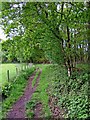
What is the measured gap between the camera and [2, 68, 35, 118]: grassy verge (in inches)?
91.8

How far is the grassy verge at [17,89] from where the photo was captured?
2332 millimetres

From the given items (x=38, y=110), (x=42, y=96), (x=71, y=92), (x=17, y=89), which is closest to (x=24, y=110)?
(x=38, y=110)

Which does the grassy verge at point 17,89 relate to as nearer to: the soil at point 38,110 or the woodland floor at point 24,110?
the woodland floor at point 24,110

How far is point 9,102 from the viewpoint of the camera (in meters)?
2.41

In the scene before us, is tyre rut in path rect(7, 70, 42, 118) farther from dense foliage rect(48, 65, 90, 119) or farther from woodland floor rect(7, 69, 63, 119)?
dense foliage rect(48, 65, 90, 119)

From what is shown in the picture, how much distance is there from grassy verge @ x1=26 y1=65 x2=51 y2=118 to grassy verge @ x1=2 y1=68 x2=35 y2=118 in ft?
0.64

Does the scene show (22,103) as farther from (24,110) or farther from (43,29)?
(43,29)

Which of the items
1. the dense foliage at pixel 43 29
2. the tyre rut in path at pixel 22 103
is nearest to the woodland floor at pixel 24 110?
the tyre rut in path at pixel 22 103

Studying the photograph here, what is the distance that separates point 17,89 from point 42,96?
48cm

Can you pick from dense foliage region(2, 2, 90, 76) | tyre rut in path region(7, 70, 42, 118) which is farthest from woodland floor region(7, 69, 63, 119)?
dense foliage region(2, 2, 90, 76)

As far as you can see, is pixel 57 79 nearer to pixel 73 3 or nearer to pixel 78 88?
pixel 78 88

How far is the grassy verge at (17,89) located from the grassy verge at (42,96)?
0.64ft

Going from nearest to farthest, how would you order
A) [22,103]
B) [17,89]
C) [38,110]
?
[38,110] → [22,103] → [17,89]

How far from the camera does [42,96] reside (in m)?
2.51
